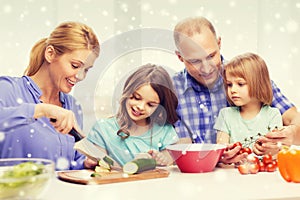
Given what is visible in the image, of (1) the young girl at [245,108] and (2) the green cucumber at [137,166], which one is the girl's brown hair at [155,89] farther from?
(1) the young girl at [245,108]

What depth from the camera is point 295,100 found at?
240cm

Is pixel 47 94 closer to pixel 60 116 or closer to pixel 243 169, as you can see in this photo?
pixel 60 116

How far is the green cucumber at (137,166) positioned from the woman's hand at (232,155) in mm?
294

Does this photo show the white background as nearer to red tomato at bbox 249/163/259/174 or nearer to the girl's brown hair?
the girl's brown hair

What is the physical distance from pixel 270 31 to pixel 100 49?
1.31m

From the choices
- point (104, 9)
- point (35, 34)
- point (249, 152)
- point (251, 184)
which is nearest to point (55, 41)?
point (35, 34)

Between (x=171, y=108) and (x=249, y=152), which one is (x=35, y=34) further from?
(x=249, y=152)

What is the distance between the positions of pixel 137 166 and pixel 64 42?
87 cm

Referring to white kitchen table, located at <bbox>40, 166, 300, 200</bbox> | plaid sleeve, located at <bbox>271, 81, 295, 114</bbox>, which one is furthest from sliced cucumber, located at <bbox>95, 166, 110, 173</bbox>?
plaid sleeve, located at <bbox>271, 81, 295, 114</bbox>

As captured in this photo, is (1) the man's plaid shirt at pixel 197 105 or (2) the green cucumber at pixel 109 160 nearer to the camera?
(2) the green cucumber at pixel 109 160

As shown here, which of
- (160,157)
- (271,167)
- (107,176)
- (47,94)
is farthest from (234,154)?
(47,94)

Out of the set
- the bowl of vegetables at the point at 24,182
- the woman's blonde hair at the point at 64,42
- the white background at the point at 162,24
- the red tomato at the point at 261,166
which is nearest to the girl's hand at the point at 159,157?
the white background at the point at 162,24

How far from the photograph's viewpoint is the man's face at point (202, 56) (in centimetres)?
149

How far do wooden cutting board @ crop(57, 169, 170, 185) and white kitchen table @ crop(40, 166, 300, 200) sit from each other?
18 millimetres
